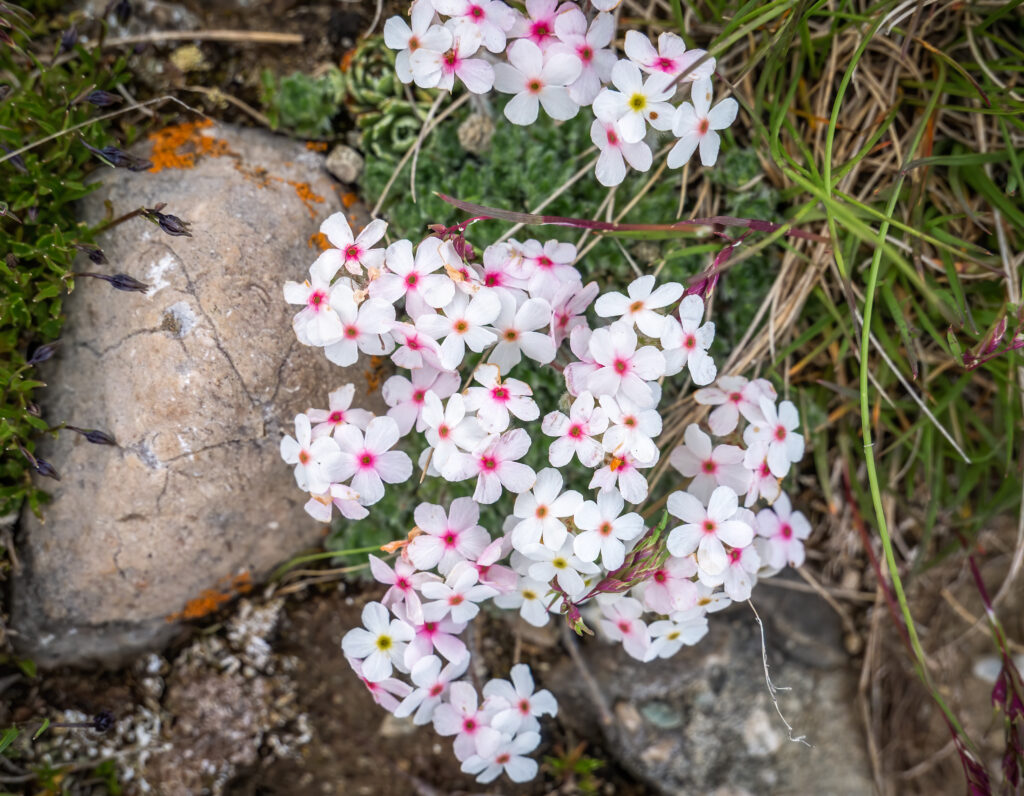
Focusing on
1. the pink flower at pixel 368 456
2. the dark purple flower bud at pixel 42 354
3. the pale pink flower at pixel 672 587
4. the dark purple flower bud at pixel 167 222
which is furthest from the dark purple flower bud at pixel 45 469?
the pale pink flower at pixel 672 587

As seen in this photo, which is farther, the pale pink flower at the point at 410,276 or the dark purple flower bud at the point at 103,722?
the dark purple flower bud at the point at 103,722

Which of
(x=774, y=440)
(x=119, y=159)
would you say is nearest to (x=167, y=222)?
(x=119, y=159)

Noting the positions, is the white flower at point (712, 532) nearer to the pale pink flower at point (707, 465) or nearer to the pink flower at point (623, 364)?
the pale pink flower at point (707, 465)

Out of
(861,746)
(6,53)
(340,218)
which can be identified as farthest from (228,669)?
(861,746)

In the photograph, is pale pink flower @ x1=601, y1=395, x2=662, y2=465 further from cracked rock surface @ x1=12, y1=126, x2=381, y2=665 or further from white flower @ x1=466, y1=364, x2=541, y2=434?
cracked rock surface @ x1=12, y1=126, x2=381, y2=665

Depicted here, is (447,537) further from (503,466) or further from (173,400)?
(173,400)

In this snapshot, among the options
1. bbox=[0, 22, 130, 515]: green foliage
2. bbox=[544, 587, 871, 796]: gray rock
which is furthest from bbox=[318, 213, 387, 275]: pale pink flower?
bbox=[544, 587, 871, 796]: gray rock

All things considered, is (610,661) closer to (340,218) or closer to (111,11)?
(340,218)
